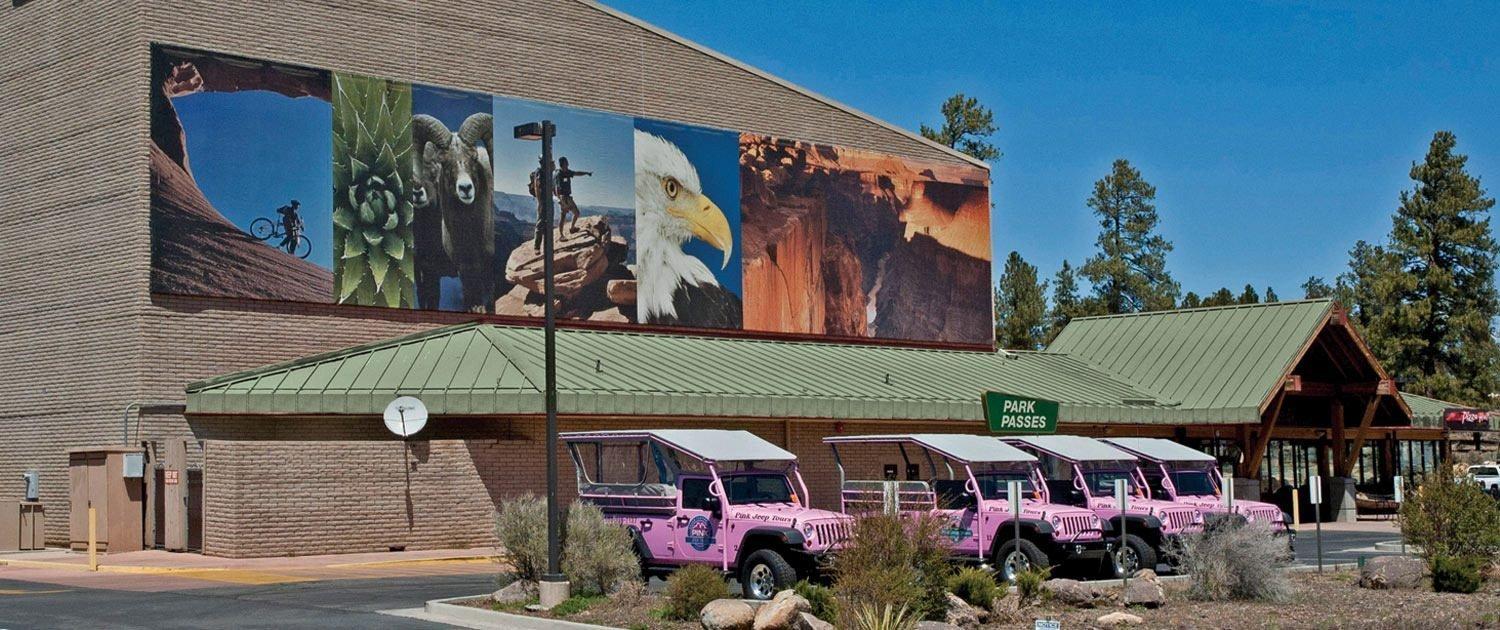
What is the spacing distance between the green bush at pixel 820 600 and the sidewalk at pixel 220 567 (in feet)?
28.6

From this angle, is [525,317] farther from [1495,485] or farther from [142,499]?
[1495,485]

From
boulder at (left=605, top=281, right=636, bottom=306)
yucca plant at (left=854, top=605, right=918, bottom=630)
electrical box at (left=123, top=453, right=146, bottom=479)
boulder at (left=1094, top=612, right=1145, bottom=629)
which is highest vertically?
boulder at (left=605, top=281, right=636, bottom=306)

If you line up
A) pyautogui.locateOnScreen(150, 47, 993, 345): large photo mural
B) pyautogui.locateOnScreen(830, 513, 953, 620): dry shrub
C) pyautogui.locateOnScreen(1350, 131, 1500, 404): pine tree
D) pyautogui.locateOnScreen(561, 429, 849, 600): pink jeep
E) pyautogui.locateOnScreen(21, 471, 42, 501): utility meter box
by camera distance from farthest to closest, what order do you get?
1. pyautogui.locateOnScreen(1350, 131, 1500, 404): pine tree
2. pyautogui.locateOnScreen(21, 471, 42, 501): utility meter box
3. pyautogui.locateOnScreen(150, 47, 993, 345): large photo mural
4. pyautogui.locateOnScreen(561, 429, 849, 600): pink jeep
5. pyautogui.locateOnScreen(830, 513, 953, 620): dry shrub

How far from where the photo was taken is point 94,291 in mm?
37031

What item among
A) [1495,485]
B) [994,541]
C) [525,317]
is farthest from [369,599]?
[1495,485]

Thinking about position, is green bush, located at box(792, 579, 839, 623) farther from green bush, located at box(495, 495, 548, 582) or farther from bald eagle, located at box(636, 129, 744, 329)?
bald eagle, located at box(636, 129, 744, 329)

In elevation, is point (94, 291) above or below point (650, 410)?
above

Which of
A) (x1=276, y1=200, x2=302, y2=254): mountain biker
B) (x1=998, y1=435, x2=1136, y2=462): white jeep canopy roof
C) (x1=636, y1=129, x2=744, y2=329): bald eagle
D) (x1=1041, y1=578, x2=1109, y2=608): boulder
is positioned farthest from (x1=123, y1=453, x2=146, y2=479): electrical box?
(x1=1041, y1=578, x2=1109, y2=608): boulder

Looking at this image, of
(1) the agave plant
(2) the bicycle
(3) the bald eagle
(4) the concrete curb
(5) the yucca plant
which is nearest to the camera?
(5) the yucca plant

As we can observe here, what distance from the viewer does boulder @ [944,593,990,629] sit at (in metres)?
19.1

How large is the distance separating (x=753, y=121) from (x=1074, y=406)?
11550mm

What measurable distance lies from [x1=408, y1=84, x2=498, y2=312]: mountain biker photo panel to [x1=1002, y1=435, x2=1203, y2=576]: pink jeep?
1672cm

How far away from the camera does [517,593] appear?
22578 millimetres

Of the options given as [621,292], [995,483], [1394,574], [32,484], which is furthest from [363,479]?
A: [1394,574]
